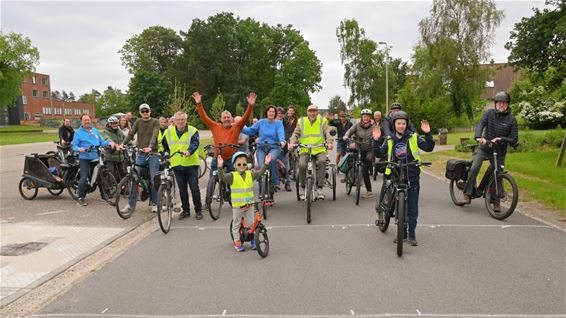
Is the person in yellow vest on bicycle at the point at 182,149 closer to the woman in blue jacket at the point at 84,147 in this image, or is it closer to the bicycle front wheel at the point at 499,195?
the woman in blue jacket at the point at 84,147

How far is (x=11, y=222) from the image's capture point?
27.0 feet

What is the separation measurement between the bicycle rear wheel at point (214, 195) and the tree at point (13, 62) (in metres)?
58.0

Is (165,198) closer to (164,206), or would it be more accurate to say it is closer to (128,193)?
(164,206)

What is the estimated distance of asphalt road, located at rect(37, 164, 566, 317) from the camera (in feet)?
14.2

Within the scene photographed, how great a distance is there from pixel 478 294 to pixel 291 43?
73810mm

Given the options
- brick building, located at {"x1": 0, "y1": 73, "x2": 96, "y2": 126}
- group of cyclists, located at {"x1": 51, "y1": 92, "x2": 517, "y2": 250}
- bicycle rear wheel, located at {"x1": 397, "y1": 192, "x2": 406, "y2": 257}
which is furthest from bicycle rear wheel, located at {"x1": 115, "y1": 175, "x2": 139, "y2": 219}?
brick building, located at {"x1": 0, "y1": 73, "x2": 96, "y2": 126}

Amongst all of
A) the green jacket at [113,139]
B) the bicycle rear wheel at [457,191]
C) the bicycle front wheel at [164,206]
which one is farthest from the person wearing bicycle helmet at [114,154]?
the bicycle rear wheel at [457,191]

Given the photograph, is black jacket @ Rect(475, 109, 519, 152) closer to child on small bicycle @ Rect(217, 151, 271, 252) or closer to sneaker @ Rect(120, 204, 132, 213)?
child on small bicycle @ Rect(217, 151, 271, 252)

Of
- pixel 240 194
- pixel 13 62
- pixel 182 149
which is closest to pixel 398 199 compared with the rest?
pixel 240 194

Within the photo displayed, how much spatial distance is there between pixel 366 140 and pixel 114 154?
17.1 feet

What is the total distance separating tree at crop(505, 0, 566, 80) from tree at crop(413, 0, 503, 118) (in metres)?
14.9

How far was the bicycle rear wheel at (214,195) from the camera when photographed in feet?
27.1

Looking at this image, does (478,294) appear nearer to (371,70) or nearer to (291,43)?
(371,70)

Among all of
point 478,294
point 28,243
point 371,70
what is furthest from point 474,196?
point 371,70
